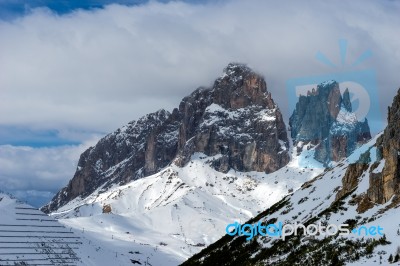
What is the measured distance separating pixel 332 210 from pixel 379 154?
59.1 feet

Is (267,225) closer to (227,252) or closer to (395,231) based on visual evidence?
(227,252)

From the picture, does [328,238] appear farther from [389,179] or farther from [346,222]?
[389,179]

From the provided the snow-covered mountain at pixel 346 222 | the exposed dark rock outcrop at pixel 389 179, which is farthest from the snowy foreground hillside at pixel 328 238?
the exposed dark rock outcrop at pixel 389 179

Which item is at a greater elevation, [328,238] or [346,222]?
[346,222]

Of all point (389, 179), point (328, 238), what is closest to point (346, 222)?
point (328, 238)

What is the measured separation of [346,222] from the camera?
58062 millimetres

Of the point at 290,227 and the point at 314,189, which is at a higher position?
the point at 314,189

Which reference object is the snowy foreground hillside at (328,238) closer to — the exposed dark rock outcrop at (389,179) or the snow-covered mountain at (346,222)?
the snow-covered mountain at (346,222)

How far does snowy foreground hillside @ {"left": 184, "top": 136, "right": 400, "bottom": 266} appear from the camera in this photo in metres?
41.2

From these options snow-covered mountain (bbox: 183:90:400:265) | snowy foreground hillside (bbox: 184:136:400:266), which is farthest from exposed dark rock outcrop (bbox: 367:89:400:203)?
snowy foreground hillside (bbox: 184:136:400:266)

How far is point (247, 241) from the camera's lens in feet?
260

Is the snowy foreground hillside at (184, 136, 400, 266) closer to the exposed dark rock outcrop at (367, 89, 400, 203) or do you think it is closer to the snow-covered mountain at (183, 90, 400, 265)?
the snow-covered mountain at (183, 90, 400, 265)

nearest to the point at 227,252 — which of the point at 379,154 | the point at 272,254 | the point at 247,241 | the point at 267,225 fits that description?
the point at 247,241

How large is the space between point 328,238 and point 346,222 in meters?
5.44
